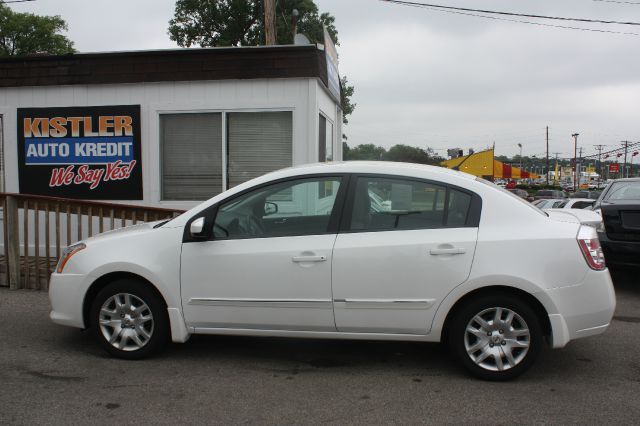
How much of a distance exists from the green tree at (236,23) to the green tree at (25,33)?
9.84 m

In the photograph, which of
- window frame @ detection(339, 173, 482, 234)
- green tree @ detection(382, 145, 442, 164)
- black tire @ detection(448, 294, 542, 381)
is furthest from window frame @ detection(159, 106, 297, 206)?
green tree @ detection(382, 145, 442, 164)

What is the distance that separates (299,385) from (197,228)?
138 centimetres

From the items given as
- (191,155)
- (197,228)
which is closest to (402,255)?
(197,228)

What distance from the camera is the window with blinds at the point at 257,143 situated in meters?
8.58

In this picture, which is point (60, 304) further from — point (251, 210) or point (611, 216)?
point (611, 216)

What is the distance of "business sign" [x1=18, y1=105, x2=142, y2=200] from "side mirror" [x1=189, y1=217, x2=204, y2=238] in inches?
195

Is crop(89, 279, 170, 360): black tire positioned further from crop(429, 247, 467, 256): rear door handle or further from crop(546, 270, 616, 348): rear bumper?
crop(546, 270, 616, 348): rear bumper

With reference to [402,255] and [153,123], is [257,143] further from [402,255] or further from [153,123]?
[402,255]

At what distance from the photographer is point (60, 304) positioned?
4.63 m

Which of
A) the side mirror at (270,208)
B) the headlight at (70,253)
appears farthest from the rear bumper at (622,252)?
the headlight at (70,253)

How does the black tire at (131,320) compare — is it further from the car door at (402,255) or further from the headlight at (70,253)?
the car door at (402,255)

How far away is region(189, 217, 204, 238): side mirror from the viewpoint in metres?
4.26

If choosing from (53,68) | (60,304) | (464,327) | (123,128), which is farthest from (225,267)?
(53,68)

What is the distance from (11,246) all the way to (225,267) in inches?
161
